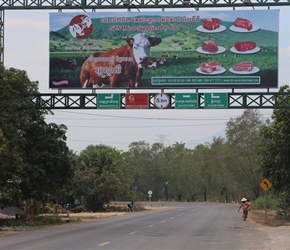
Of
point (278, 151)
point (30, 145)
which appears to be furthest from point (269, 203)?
point (30, 145)

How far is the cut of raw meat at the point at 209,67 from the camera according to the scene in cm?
3603

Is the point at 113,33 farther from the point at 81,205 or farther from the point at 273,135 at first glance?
the point at 81,205

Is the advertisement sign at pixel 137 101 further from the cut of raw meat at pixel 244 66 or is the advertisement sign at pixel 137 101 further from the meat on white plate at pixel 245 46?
the meat on white plate at pixel 245 46

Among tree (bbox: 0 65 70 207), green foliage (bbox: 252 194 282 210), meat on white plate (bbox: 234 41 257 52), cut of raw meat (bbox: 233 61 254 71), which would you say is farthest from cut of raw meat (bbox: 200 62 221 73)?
green foliage (bbox: 252 194 282 210)

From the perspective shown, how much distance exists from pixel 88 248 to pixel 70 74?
18.0 metres

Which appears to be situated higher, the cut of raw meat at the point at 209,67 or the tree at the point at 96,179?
the cut of raw meat at the point at 209,67

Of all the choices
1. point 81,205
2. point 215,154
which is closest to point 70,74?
point 81,205

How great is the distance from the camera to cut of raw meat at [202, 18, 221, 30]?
1441 inches

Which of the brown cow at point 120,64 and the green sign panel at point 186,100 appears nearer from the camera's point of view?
the green sign panel at point 186,100

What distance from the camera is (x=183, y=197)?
506 ft

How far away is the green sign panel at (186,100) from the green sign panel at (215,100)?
60cm

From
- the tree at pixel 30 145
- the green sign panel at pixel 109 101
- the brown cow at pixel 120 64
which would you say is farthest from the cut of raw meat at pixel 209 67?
the tree at pixel 30 145

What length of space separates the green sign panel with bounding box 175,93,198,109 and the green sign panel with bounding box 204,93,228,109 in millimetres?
604

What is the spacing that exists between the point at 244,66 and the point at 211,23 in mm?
3035
